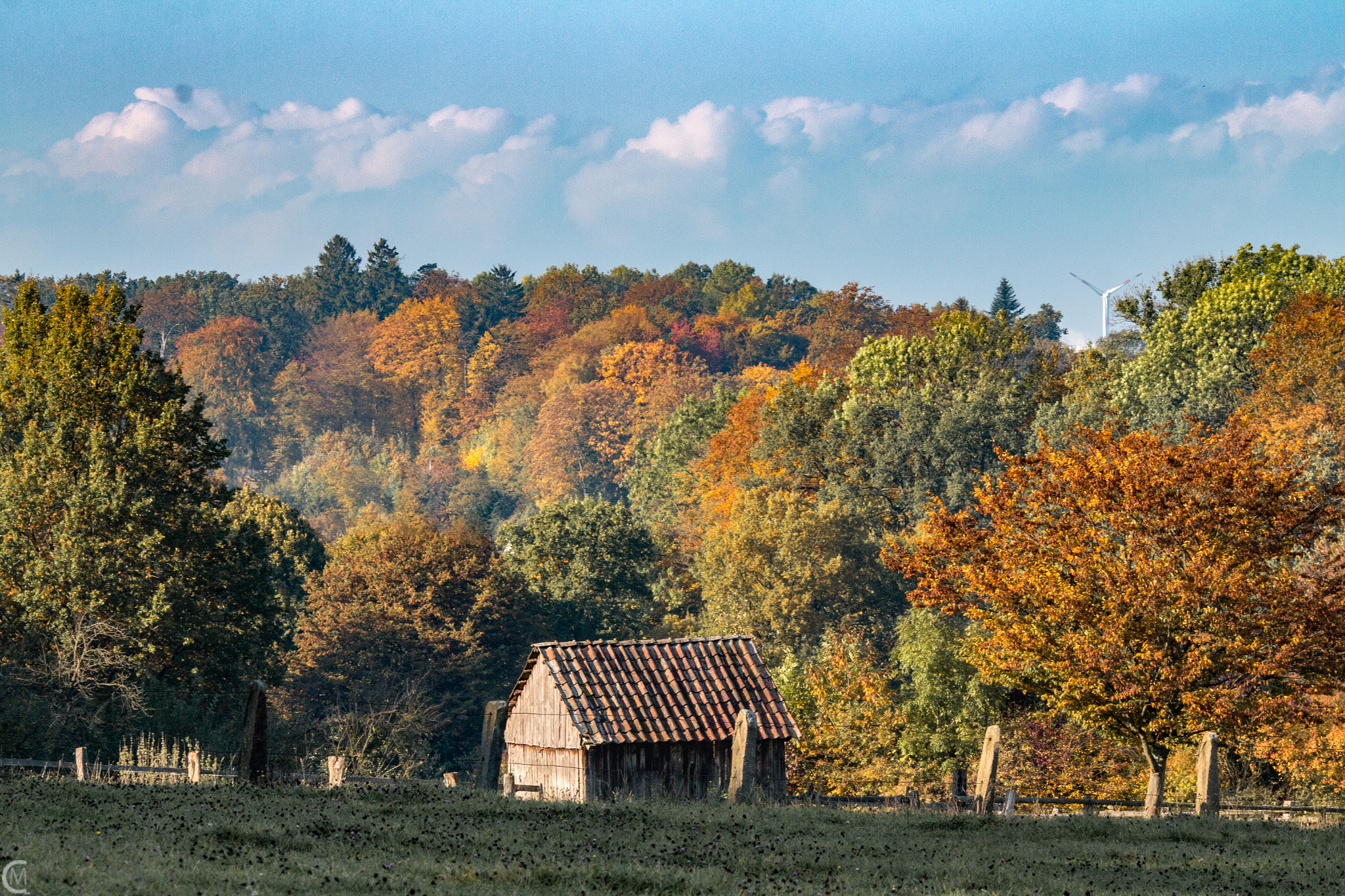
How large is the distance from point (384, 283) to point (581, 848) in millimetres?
163675

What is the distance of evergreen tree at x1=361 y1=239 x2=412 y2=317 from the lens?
550 ft

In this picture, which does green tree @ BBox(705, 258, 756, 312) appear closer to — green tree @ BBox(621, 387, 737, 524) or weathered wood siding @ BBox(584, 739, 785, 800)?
green tree @ BBox(621, 387, 737, 524)

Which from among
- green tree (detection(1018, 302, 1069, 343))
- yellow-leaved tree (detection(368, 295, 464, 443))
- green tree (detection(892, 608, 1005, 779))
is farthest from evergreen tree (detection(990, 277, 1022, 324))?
green tree (detection(892, 608, 1005, 779))

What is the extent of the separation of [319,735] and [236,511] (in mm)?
21011

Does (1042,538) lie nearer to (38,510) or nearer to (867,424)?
(38,510)

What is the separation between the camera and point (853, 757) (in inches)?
1956

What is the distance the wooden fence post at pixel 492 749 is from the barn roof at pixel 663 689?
3940 mm

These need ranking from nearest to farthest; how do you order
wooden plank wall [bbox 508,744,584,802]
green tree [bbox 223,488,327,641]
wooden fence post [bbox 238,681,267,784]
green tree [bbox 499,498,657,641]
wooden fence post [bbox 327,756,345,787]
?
1. wooden fence post [bbox 238,681,267,784]
2. wooden fence post [bbox 327,756,345,787]
3. wooden plank wall [bbox 508,744,584,802]
4. green tree [bbox 223,488,327,641]
5. green tree [bbox 499,498,657,641]

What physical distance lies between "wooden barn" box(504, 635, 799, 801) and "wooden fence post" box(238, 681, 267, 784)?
7.21 metres

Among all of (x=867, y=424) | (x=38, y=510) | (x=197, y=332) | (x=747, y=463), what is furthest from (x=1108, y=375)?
(x=197, y=332)

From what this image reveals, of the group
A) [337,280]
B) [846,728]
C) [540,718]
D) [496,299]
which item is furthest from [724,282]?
[540,718]

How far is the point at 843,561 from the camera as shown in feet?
218

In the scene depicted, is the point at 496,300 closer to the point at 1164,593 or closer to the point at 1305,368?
the point at 1305,368

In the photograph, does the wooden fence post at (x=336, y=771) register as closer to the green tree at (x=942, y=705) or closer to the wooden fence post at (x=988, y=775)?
the wooden fence post at (x=988, y=775)
